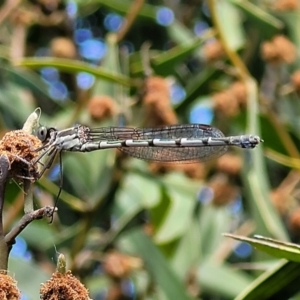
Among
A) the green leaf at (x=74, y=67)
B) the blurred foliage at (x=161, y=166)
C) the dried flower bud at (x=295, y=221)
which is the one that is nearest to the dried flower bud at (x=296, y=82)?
the blurred foliage at (x=161, y=166)

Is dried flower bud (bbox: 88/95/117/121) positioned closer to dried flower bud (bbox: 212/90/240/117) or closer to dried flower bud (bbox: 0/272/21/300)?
dried flower bud (bbox: 212/90/240/117)

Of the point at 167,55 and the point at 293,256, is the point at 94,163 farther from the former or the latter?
the point at 293,256

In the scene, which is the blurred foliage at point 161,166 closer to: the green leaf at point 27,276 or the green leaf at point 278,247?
the green leaf at point 27,276

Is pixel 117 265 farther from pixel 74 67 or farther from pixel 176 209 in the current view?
pixel 74 67

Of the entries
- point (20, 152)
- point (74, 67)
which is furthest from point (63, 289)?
point (74, 67)

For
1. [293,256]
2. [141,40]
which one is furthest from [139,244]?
[141,40]

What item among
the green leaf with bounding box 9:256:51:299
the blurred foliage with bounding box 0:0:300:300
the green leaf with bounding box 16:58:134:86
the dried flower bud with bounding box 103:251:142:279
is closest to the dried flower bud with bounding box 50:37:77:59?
the blurred foliage with bounding box 0:0:300:300
